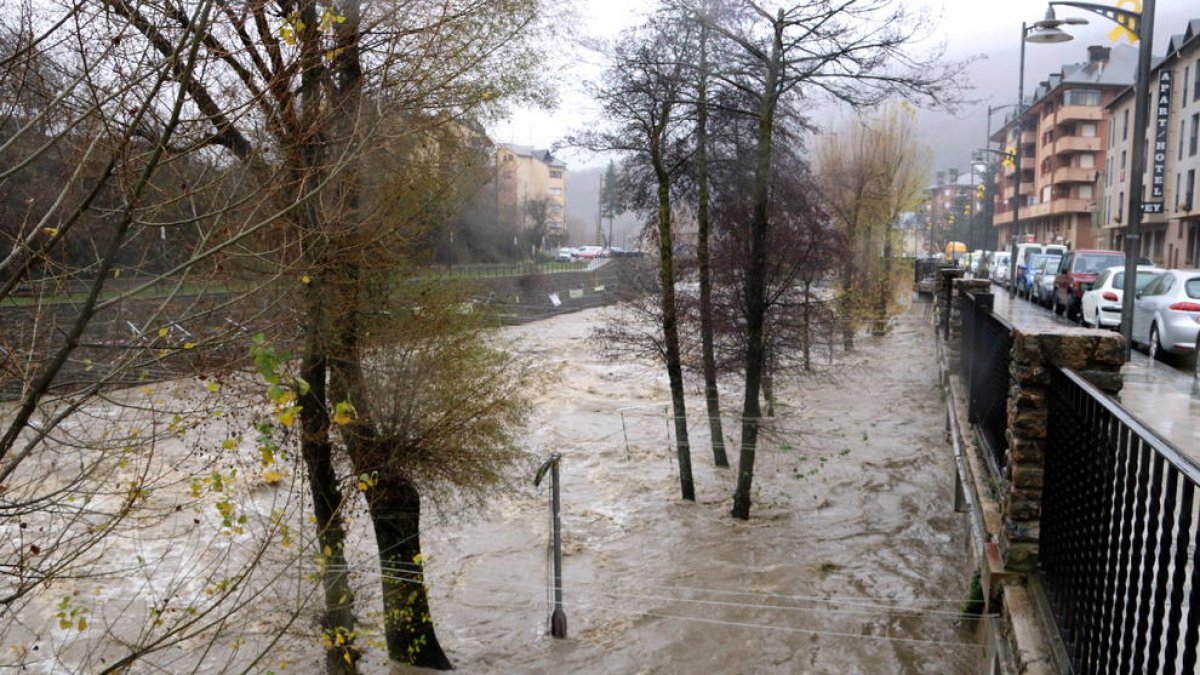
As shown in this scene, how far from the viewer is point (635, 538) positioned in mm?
15320

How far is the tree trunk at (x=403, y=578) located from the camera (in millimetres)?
10242

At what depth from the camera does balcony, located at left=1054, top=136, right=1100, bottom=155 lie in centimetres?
5988

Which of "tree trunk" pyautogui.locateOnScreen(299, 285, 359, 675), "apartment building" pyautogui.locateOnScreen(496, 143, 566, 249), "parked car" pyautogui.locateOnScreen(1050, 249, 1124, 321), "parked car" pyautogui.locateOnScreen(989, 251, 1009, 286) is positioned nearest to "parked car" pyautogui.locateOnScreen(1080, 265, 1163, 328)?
"parked car" pyautogui.locateOnScreen(1050, 249, 1124, 321)

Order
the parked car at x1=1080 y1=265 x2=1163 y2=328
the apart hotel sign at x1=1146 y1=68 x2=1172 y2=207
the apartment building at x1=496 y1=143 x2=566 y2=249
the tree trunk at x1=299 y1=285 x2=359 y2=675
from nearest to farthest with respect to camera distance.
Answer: the tree trunk at x1=299 y1=285 x2=359 y2=675, the parked car at x1=1080 y1=265 x2=1163 y2=328, the apart hotel sign at x1=1146 y1=68 x2=1172 y2=207, the apartment building at x1=496 y1=143 x2=566 y2=249

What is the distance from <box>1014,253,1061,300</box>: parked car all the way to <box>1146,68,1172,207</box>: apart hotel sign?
6.95 metres

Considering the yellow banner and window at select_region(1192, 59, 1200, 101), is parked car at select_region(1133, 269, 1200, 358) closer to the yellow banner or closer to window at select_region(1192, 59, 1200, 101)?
the yellow banner

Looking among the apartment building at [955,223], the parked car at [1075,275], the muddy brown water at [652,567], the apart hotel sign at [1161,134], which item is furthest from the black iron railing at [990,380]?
the apartment building at [955,223]

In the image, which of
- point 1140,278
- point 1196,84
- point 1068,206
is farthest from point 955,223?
point 1140,278

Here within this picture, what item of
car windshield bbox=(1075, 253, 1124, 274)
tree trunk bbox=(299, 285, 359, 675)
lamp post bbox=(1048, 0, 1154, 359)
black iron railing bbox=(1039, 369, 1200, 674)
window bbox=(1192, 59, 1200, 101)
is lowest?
tree trunk bbox=(299, 285, 359, 675)

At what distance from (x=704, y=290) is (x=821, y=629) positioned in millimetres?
9256

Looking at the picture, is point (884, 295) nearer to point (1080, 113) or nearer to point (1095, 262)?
point (1095, 262)

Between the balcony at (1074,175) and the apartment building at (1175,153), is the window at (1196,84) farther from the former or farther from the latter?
the balcony at (1074,175)

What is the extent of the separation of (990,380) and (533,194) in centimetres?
8730

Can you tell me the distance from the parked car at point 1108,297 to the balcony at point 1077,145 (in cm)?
4774
